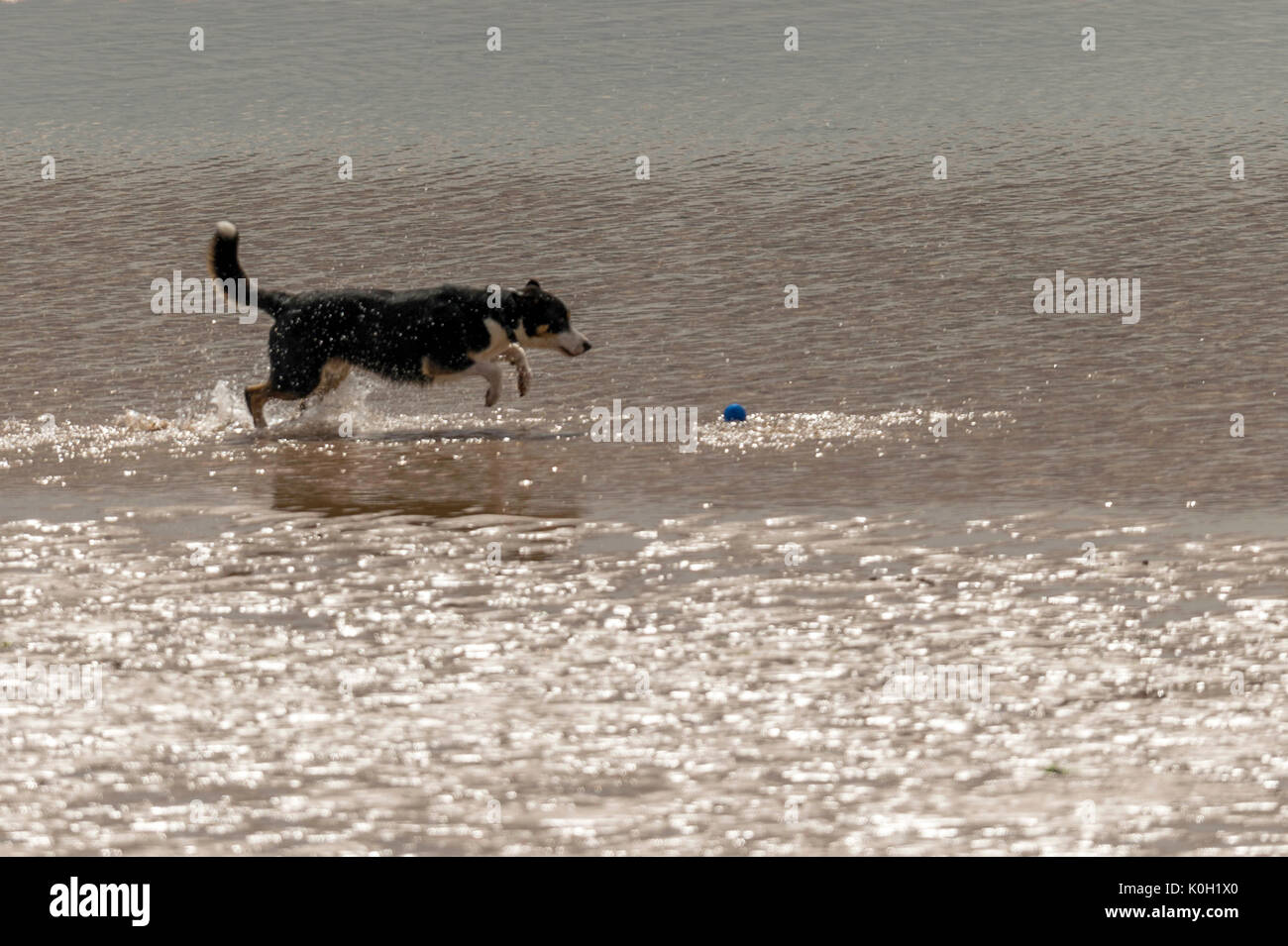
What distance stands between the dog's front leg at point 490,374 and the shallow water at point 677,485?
0.49 ft

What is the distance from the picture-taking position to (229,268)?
11.9 meters

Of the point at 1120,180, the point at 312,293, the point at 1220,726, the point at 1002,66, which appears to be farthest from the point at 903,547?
the point at 1002,66

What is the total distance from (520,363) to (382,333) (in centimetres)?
85

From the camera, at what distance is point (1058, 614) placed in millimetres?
7395

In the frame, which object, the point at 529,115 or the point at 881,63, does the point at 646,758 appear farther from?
the point at 881,63

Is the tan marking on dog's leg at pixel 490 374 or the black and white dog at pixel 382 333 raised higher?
the black and white dog at pixel 382 333

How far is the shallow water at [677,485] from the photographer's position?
5.70 meters

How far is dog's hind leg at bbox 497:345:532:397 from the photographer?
39.9 feet
